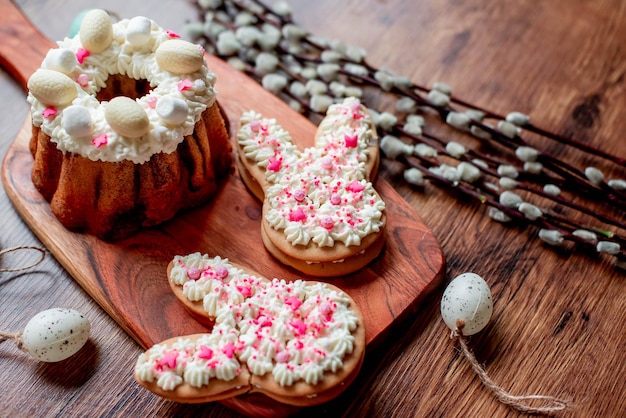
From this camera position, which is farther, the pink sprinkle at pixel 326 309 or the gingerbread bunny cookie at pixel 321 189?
the gingerbread bunny cookie at pixel 321 189

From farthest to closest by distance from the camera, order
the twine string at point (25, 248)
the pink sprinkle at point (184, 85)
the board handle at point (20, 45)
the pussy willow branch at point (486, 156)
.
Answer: the board handle at point (20, 45)
the pussy willow branch at point (486, 156)
the twine string at point (25, 248)
the pink sprinkle at point (184, 85)

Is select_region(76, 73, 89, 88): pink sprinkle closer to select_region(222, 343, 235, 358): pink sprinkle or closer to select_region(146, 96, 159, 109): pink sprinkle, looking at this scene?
select_region(146, 96, 159, 109): pink sprinkle

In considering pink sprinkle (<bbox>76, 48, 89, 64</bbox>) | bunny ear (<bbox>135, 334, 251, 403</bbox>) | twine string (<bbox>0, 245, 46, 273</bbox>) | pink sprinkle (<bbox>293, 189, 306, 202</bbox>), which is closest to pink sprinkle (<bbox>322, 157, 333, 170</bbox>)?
pink sprinkle (<bbox>293, 189, 306, 202</bbox>)

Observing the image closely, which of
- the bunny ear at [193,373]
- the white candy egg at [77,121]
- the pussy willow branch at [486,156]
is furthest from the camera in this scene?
the pussy willow branch at [486,156]

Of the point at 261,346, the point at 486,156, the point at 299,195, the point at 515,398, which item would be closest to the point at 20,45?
the point at 299,195

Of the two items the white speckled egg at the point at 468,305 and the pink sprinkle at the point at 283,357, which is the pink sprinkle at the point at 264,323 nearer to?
the pink sprinkle at the point at 283,357

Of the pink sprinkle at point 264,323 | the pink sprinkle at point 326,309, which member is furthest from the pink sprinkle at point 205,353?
the pink sprinkle at point 326,309

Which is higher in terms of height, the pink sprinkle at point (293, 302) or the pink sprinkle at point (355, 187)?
the pink sprinkle at point (355, 187)
